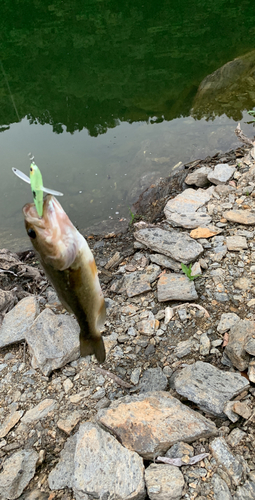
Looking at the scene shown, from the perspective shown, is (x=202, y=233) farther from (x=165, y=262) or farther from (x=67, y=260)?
(x=67, y=260)

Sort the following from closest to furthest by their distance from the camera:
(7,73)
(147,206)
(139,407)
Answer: (139,407), (147,206), (7,73)

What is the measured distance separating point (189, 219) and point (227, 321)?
180 cm

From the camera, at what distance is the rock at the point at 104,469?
2.19 meters

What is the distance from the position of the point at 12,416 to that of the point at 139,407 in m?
1.17

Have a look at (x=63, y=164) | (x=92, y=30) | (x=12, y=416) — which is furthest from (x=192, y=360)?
(x=92, y=30)

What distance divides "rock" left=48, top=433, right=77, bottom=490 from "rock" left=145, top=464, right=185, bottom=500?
1.90 ft

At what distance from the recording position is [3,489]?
2.41 m

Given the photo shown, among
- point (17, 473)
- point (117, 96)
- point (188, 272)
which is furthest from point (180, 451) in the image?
point (117, 96)

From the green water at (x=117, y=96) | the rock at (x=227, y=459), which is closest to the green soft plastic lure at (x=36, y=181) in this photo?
the rock at (x=227, y=459)

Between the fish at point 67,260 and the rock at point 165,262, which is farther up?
the fish at point 67,260

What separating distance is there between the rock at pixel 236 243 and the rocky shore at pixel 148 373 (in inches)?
0.6

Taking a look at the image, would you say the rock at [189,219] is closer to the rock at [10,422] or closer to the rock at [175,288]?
the rock at [175,288]

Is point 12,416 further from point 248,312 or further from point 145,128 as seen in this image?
point 145,128

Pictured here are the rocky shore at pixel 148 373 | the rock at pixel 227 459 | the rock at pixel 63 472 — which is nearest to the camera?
the rock at pixel 227 459
